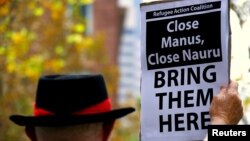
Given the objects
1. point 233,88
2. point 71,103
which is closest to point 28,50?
point 71,103

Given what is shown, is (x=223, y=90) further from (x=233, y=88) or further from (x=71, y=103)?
A: (x=71, y=103)

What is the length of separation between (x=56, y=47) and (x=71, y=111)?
2402cm

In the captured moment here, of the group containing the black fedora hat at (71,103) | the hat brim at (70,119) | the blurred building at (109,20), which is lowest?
the hat brim at (70,119)

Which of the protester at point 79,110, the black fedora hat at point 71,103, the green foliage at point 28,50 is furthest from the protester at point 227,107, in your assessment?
the green foliage at point 28,50

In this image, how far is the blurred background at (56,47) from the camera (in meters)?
6.31

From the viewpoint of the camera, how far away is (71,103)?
4.12m

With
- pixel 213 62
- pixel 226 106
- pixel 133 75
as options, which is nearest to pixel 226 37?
pixel 213 62

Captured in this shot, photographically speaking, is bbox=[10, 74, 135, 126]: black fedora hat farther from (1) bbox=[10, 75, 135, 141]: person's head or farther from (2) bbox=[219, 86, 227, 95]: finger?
(2) bbox=[219, 86, 227, 95]: finger

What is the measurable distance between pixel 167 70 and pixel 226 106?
1.83 ft

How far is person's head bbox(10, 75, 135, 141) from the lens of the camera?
405 centimetres

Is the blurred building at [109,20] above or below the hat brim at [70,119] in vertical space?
above

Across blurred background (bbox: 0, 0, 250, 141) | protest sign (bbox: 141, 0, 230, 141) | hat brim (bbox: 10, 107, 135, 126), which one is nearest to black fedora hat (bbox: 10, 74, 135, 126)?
hat brim (bbox: 10, 107, 135, 126)

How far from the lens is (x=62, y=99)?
413 cm

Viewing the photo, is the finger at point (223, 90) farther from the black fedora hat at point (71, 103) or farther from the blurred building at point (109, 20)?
the blurred building at point (109, 20)
